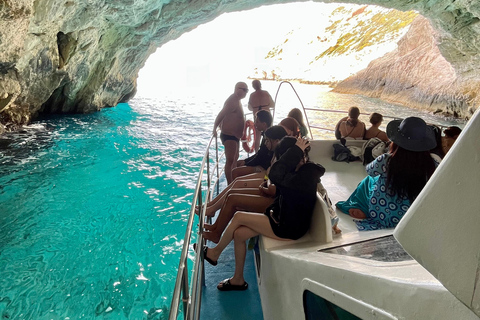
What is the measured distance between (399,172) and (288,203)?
761mm

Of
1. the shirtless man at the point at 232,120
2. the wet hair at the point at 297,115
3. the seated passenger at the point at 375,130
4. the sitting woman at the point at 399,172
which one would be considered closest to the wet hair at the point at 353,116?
the seated passenger at the point at 375,130

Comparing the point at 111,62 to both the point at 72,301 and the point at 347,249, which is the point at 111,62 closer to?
the point at 72,301

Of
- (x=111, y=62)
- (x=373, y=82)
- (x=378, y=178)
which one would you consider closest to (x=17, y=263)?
(x=378, y=178)

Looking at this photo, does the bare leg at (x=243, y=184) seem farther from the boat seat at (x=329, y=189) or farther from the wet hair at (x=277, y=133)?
the boat seat at (x=329, y=189)

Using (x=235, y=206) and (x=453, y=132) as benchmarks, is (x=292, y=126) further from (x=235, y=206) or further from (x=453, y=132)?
(x=453, y=132)

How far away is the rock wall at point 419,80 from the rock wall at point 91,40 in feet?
4.93

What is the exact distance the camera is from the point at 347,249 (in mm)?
1425

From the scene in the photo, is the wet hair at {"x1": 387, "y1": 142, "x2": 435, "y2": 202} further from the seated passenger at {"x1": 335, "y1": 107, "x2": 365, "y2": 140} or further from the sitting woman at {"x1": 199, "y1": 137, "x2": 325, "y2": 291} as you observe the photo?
the seated passenger at {"x1": 335, "y1": 107, "x2": 365, "y2": 140}

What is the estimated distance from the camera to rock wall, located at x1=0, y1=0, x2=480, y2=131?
7172mm

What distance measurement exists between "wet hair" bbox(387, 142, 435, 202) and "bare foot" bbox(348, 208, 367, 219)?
43cm

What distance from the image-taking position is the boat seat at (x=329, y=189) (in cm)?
189

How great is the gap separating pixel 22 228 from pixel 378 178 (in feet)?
13.4

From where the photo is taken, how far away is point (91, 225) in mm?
3865

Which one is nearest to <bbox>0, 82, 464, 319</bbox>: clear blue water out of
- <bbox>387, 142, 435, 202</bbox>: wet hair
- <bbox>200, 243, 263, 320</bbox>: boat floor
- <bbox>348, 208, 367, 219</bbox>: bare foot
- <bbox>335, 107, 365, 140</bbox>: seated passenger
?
<bbox>200, 243, 263, 320</bbox>: boat floor
